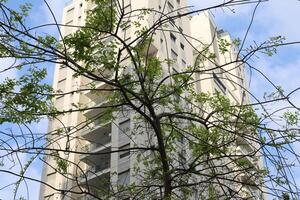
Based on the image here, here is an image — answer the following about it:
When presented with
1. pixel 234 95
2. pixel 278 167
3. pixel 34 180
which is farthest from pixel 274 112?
pixel 234 95

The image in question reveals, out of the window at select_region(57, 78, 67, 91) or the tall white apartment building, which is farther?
the window at select_region(57, 78, 67, 91)

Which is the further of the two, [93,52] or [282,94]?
[93,52]

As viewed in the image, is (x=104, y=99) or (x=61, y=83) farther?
(x=61, y=83)

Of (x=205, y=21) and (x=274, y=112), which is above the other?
(x=205, y=21)

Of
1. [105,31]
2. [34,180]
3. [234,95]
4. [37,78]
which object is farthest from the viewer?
[234,95]

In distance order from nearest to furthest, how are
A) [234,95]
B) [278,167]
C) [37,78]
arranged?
[278,167]
[37,78]
[234,95]

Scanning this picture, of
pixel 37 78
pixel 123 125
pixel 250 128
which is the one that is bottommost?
pixel 250 128

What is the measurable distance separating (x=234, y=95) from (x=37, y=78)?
2740 cm

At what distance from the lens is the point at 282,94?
413cm

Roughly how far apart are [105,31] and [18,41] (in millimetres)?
849

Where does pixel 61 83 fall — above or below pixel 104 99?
above

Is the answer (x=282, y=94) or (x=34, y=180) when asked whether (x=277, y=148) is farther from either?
(x=34, y=180)

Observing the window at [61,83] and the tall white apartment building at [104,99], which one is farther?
the window at [61,83]

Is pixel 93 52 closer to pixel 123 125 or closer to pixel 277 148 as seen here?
pixel 277 148
